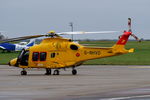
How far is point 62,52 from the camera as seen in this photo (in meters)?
37.6

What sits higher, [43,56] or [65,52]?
[65,52]

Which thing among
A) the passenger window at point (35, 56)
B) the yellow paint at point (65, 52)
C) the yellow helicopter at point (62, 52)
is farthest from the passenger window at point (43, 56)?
the passenger window at point (35, 56)

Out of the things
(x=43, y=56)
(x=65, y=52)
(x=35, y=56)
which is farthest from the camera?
(x=35, y=56)

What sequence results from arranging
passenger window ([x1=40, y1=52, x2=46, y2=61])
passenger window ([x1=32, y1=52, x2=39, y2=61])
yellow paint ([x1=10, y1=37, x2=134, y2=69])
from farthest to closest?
passenger window ([x1=32, y1=52, x2=39, y2=61])
passenger window ([x1=40, y1=52, x2=46, y2=61])
yellow paint ([x1=10, y1=37, x2=134, y2=69])

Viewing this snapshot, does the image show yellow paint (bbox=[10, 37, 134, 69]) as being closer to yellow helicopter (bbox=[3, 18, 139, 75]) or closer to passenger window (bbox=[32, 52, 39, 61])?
yellow helicopter (bbox=[3, 18, 139, 75])

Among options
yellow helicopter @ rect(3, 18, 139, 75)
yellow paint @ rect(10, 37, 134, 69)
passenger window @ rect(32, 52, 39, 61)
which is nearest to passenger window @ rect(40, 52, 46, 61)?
yellow helicopter @ rect(3, 18, 139, 75)

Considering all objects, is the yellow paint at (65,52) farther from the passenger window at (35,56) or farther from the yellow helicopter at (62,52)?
the passenger window at (35,56)

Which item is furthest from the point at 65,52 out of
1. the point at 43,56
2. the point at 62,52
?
the point at 43,56

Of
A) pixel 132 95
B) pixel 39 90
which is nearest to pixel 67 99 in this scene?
pixel 132 95

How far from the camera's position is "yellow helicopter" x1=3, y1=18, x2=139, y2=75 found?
3719 cm

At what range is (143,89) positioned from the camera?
25000 millimetres

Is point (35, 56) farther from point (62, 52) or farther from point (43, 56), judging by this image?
point (62, 52)

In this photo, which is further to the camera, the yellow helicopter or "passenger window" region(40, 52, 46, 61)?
"passenger window" region(40, 52, 46, 61)

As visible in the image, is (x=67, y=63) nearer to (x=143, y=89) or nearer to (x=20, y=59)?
(x=20, y=59)
